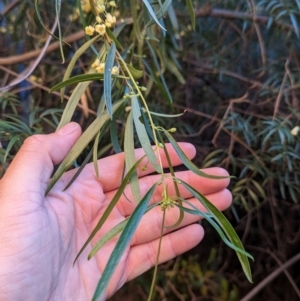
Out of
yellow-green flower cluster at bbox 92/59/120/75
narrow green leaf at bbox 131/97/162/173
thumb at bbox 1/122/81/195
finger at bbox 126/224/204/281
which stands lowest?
finger at bbox 126/224/204/281

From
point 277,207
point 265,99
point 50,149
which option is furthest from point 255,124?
point 50,149

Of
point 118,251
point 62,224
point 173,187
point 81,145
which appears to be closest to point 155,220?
point 173,187

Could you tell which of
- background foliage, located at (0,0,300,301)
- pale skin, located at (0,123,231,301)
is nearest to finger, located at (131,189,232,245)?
pale skin, located at (0,123,231,301)

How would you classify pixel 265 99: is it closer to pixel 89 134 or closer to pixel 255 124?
pixel 255 124

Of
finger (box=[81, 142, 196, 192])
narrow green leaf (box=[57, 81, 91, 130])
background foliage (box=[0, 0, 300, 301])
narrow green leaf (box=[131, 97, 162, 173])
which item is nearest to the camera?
narrow green leaf (box=[131, 97, 162, 173])

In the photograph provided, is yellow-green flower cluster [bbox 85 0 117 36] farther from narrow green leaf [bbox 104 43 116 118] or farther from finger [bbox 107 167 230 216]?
finger [bbox 107 167 230 216]

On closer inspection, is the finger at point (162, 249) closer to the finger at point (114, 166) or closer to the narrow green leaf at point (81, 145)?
the finger at point (114, 166)

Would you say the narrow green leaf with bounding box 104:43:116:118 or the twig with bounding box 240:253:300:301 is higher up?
the narrow green leaf with bounding box 104:43:116:118
